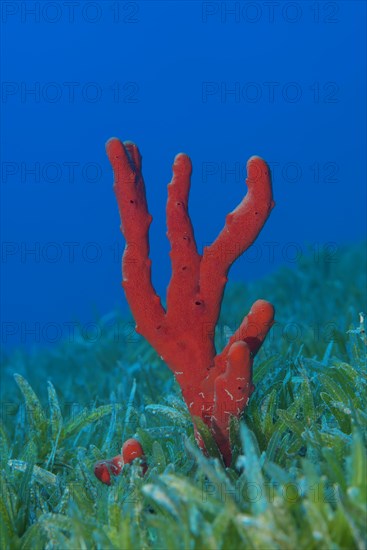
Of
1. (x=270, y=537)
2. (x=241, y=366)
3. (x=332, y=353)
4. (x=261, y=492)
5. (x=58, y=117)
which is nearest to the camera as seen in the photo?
(x=270, y=537)

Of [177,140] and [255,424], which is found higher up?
[177,140]

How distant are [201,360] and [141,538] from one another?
32.8 inches

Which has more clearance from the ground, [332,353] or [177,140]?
[177,140]

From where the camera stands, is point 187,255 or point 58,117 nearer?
point 187,255

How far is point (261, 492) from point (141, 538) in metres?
0.36

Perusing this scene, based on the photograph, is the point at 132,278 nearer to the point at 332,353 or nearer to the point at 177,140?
the point at 332,353

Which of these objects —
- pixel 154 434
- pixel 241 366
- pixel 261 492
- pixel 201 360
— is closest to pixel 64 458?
pixel 154 434

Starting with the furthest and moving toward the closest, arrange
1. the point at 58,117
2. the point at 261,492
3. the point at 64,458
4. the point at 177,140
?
the point at 177,140, the point at 58,117, the point at 64,458, the point at 261,492

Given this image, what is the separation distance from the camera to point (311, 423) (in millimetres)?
2326

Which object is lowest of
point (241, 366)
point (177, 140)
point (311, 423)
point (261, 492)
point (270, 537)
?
point (270, 537)

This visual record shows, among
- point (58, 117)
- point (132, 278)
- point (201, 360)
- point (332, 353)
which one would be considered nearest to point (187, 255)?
point (132, 278)

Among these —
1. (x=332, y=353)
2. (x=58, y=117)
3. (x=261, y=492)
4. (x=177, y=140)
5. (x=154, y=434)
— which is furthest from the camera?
(x=177, y=140)

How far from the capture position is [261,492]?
158 centimetres

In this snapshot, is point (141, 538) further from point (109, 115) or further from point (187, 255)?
point (109, 115)
